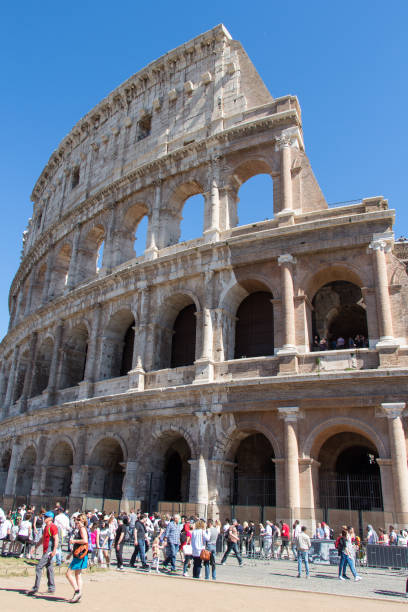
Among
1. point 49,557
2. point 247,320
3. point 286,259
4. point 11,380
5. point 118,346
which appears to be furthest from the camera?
point 11,380

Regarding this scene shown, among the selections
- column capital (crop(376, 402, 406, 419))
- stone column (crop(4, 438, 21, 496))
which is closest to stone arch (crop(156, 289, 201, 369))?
column capital (crop(376, 402, 406, 419))

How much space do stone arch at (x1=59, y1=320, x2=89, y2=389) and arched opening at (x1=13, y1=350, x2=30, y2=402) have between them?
4.95 meters

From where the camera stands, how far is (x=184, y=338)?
19312mm

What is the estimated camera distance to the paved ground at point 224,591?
23.8ft

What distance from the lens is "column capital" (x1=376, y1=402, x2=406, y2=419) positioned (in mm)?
13305

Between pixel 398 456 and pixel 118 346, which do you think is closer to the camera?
pixel 398 456

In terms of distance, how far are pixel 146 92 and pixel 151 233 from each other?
326 inches

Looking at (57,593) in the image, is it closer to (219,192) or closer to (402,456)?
(402,456)

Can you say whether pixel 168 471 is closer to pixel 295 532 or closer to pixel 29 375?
pixel 295 532

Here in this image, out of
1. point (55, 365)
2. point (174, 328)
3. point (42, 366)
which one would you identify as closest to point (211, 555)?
point (174, 328)

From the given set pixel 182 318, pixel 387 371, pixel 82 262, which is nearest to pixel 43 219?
pixel 82 262

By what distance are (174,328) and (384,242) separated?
27.3ft

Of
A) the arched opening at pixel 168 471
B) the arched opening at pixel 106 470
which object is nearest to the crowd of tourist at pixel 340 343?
the arched opening at pixel 168 471

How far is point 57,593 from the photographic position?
7.93 m
